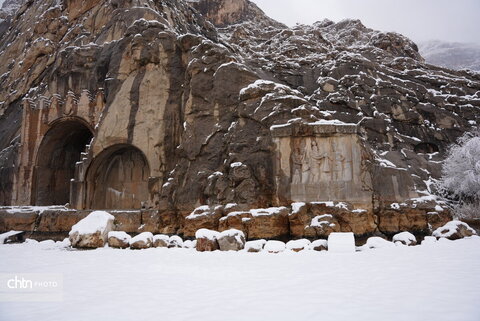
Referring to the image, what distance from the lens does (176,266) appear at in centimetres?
854

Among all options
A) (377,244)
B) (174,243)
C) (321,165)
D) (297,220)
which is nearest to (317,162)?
(321,165)

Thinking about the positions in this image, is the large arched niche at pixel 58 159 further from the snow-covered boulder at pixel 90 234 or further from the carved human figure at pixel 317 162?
the carved human figure at pixel 317 162

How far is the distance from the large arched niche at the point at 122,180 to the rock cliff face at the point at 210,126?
3.5 inches

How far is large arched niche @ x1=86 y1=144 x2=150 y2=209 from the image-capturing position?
23594 mm

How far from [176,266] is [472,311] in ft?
20.8

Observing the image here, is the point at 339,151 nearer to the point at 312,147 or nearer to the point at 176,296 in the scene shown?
the point at 312,147

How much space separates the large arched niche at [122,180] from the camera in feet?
77.4

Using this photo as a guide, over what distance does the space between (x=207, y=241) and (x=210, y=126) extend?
8601 millimetres

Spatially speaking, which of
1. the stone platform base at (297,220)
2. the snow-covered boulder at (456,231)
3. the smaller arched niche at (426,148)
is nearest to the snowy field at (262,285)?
the snow-covered boulder at (456,231)

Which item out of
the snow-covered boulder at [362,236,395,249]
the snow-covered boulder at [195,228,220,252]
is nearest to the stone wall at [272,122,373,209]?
the snow-covered boulder at [362,236,395,249]

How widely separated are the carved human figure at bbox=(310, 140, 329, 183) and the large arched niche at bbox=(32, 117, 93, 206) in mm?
16153

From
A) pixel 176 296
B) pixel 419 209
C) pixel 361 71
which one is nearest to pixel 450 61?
pixel 361 71

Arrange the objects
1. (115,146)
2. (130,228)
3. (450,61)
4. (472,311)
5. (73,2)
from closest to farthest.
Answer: (472,311), (130,228), (115,146), (73,2), (450,61)

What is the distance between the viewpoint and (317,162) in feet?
50.6
